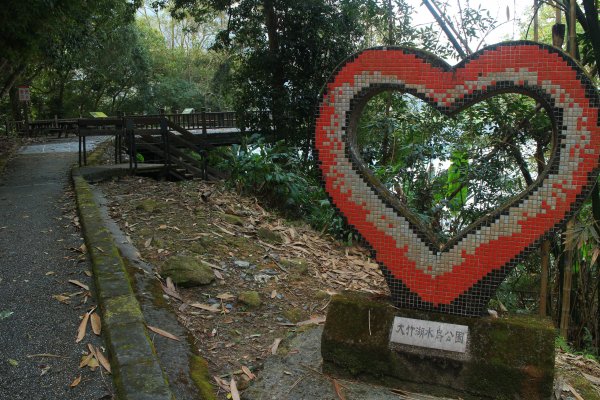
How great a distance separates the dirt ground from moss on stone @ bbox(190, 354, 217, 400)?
0.27 ft

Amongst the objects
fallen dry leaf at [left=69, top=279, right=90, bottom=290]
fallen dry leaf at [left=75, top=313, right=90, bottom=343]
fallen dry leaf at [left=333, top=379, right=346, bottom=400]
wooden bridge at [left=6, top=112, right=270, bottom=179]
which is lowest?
fallen dry leaf at [left=333, top=379, right=346, bottom=400]

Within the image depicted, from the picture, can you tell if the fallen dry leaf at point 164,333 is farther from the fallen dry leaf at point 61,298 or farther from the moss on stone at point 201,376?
the fallen dry leaf at point 61,298

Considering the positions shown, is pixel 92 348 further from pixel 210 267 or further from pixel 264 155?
pixel 264 155

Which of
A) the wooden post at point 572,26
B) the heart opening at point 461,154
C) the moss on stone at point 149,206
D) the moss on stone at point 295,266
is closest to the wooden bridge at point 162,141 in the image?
the moss on stone at point 149,206

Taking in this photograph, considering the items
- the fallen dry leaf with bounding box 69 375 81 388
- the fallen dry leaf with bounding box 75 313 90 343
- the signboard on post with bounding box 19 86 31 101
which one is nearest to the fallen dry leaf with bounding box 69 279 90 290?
the fallen dry leaf with bounding box 75 313 90 343

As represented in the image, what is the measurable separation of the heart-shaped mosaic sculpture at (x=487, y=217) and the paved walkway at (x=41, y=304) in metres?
2.01

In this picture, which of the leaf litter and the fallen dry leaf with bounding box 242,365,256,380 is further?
the leaf litter

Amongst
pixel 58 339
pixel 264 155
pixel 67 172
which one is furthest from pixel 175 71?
pixel 58 339

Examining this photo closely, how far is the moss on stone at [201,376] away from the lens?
3248 millimetres

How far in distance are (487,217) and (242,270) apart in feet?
8.73

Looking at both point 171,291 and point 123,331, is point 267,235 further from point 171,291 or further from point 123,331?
point 123,331

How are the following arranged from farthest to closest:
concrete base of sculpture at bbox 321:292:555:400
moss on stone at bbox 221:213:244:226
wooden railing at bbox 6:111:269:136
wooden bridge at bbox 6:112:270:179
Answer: wooden railing at bbox 6:111:269:136 → wooden bridge at bbox 6:112:270:179 → moss on stone at bbox 221:213:244:226 → concrete base of sculpture at bbox 321:292:555:400

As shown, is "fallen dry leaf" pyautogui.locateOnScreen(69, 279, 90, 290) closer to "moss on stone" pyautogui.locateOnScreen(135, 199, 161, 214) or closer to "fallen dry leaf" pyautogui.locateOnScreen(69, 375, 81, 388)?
"fallen dry leaf" pyautogui.locateOnScreen(69, 375, 81, 388)

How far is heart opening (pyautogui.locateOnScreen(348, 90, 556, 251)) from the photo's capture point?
20.4ft
